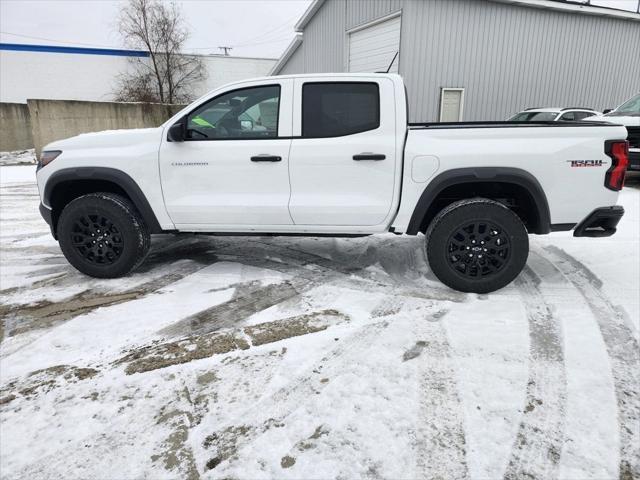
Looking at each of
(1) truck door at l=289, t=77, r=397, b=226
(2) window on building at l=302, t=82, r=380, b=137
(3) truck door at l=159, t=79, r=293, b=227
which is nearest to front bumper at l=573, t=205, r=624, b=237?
(1) truck door at l=289, t=77, r=397, b=226

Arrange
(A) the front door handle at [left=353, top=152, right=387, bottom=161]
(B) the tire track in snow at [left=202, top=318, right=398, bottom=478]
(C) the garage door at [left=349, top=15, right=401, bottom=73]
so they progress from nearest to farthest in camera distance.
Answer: (B) the tire track in snow at [left=202, top=318, right=398, bottom=478] → (A) the front door handle at [left=353, top=152, right=387, bottom=161] → (C) the garage door at [left=349, top=15, right=401, bottom=73]

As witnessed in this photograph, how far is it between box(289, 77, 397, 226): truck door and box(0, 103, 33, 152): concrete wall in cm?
1751

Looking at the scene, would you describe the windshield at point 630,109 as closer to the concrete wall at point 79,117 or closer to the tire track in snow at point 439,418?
the tire track in snow at point 439,418

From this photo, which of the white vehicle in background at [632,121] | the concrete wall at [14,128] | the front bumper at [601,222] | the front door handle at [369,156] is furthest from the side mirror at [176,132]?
the concrete wall at [14,128]

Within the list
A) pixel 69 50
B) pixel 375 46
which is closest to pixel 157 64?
pixel 69 50

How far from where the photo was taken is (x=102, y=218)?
13.2 ft

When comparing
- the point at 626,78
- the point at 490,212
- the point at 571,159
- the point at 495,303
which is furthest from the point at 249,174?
the point at 626,78

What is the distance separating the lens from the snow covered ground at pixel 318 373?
2.00 meters

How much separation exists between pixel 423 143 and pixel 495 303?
4.85 feet

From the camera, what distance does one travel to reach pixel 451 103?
11852mm

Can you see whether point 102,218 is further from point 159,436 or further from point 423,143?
point 423,143

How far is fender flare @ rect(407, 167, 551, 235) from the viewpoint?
345cm

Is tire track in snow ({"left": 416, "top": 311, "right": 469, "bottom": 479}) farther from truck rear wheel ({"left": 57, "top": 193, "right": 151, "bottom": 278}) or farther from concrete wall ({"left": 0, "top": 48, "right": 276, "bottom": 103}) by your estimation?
concrete wall ({"left": 0, "top": 48, "right": 276, "bottom": 103})

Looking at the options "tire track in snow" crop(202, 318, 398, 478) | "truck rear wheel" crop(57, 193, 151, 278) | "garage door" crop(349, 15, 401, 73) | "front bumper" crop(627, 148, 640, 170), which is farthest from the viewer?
"garage door" crop(349, 15, 401, 73)
